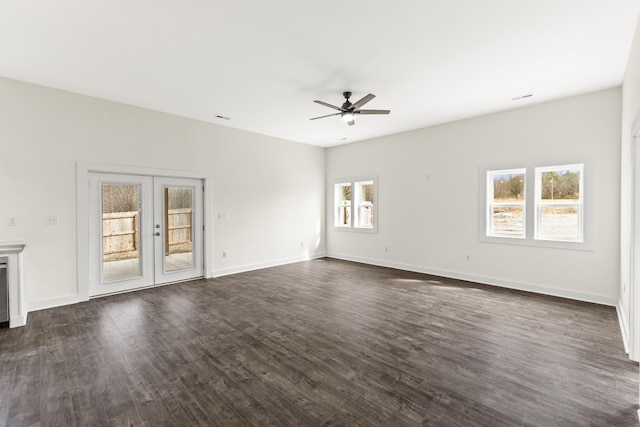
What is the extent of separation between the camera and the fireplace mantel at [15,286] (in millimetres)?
3469

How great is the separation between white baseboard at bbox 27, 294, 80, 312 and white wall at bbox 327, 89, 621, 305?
18.0 ft

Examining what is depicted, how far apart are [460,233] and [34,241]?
6749 millimetres

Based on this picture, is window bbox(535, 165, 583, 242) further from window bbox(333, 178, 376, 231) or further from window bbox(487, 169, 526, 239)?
window bbox(333, 178, 376, 231)

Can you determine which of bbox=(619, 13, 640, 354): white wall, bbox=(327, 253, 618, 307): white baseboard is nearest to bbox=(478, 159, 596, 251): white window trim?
bbox=(619, 13, 640, 354): white wall

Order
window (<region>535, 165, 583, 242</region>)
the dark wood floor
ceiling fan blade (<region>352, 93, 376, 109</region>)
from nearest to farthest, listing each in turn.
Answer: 1. the dark wood floor
2. ceiling fan blade (<region>352, 93, 376, 109</region>)
3. window (<region>535, 165, 583, 242</region>)

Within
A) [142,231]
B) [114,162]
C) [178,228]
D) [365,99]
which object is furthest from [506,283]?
[114,162]

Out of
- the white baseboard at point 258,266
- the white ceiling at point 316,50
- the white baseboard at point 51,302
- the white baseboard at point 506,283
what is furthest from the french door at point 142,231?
the white baseboard at point 506,283

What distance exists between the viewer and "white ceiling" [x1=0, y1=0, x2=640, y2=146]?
8.29ft

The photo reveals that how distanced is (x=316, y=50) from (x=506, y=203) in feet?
13.7

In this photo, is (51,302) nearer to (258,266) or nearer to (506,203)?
(258,266)

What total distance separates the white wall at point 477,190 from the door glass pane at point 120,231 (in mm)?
4677

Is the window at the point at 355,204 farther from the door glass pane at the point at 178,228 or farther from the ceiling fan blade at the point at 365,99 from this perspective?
the door glass pane at the point at 178,228

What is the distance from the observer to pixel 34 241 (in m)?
4.04

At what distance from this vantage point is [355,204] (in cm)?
761
